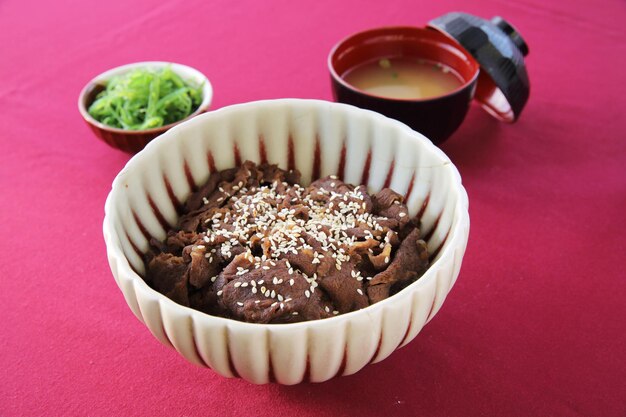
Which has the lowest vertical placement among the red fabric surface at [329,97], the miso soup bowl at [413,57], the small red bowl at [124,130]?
the red fabric surface at [329,97]

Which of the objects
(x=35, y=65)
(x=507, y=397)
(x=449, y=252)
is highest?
(x=449, y=252)

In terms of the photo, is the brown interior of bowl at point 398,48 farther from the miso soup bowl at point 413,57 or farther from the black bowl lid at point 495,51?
the black bowl lid at point 495,51

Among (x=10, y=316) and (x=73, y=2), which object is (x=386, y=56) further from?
(x=73, y=2)

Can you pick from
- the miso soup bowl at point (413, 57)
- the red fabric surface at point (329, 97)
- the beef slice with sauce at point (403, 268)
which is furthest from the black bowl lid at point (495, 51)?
the beef slice with sauce at point (403, 268)

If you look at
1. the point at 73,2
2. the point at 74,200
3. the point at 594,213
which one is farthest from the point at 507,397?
the point at 73,2

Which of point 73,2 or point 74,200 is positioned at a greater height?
point 73,2

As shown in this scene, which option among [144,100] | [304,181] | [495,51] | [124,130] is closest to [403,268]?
[304,181]
